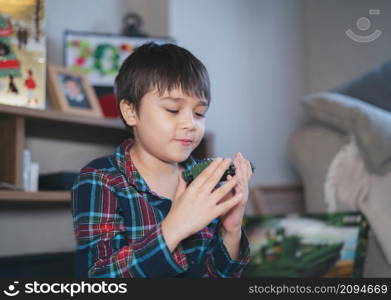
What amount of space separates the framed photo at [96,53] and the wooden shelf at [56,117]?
0.26m

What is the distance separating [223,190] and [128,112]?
12.3 inches

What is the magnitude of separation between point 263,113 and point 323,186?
64 centimetres

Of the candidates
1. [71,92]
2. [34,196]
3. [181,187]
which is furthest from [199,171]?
[71,92]

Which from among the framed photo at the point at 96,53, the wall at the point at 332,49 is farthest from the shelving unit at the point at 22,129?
the wall at the point at 332,49

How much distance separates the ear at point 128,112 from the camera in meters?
0.92

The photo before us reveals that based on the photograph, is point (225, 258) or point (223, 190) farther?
point (225, 258)

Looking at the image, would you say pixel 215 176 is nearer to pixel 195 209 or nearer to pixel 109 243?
pixel 195 209

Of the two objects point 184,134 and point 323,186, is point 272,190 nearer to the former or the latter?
point 323,186

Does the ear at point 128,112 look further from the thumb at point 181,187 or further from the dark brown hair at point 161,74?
the thumb at point 181,187

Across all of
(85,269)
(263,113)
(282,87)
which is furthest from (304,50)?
(85,269)

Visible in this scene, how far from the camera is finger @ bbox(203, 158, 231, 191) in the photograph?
686 mm

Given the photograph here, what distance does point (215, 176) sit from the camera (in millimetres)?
692

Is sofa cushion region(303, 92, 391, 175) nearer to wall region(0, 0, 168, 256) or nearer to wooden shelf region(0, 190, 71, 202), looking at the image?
wall region(0, 0, 168, 256)

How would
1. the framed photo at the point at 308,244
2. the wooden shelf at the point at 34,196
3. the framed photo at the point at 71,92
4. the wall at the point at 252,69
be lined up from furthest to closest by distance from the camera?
the wall at the point at 252,69, the framed photo at the point at 71,92, the framed photo at the point at 308,244, the wooden shelf at the point at 34,196
